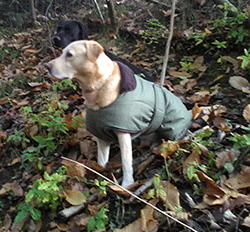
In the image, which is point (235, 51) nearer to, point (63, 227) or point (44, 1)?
point (63, 227)

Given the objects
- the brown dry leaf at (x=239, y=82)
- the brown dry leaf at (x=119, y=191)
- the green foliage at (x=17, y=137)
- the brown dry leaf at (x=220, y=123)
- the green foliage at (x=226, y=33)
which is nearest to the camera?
the brown dry leaf at (x=119, y=191)

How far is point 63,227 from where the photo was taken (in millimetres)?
2092

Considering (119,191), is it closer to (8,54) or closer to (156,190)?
(156,190)

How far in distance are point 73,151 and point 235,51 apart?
2891 mm

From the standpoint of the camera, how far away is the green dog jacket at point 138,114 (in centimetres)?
219

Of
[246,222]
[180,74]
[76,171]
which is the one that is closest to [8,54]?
[180,74]

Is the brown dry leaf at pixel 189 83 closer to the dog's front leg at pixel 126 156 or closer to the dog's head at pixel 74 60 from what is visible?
the dog's front leg at pixel 126 156

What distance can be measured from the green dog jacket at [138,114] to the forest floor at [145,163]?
22 cm

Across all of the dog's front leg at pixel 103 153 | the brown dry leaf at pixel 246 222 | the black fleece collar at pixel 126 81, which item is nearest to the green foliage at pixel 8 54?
the dog's front leg at pixel 103 153

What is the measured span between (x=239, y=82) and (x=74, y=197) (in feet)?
8.49

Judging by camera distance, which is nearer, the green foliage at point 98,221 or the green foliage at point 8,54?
the green foliage at point 98,221

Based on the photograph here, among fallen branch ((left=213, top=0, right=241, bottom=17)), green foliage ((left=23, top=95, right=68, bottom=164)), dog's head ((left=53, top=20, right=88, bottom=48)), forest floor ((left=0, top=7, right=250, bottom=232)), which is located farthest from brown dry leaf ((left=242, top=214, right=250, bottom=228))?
fallen branch ((left=213, top=0, right=241, bottom=17))

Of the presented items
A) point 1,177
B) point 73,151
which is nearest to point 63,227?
point 73,151

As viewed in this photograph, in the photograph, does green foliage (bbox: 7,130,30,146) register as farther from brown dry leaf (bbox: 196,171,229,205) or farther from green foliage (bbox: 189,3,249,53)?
green foliage (bbox: 189,3,249,53)
